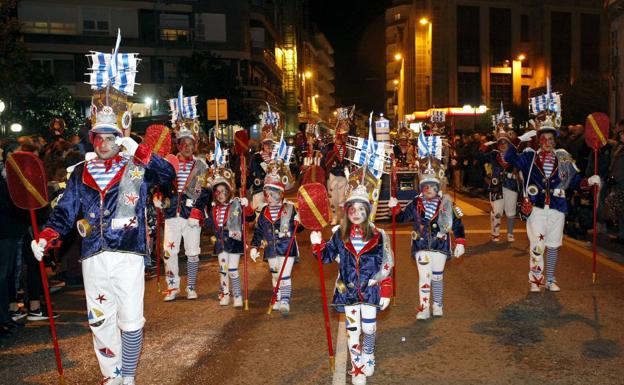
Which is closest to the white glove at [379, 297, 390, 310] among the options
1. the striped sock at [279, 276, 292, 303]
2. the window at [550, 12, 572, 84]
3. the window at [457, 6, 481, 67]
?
the striped sock at [279, 276, 292, 303]

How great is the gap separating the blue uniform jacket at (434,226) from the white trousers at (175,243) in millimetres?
3047

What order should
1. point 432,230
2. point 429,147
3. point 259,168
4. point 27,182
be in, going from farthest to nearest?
point 259,168
point 429,147
point 432,230
point 27,182

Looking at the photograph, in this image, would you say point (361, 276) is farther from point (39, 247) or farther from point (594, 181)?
point (594, 181)

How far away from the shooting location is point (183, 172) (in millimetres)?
9484

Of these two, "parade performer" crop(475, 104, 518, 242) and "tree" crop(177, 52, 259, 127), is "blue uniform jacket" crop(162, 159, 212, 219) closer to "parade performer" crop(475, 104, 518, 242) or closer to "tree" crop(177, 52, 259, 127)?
"parade performer" crop(475, 104, 518, 242)

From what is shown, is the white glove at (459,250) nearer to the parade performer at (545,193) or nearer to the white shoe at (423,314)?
the white shoe at (423,314)

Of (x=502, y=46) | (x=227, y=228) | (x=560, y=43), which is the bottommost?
(x=227, y=228)

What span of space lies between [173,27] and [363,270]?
155 ft

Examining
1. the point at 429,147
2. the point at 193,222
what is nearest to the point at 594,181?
the point at 429,147

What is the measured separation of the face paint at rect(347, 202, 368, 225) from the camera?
20.2 ft

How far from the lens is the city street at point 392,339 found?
6148mm

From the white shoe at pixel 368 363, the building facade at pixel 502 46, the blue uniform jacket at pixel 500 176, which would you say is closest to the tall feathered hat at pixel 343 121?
the blue uniform jacket at pixel 500 176

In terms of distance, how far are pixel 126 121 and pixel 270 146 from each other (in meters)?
7.34

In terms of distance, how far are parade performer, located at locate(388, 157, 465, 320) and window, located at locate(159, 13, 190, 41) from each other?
45.0 m
